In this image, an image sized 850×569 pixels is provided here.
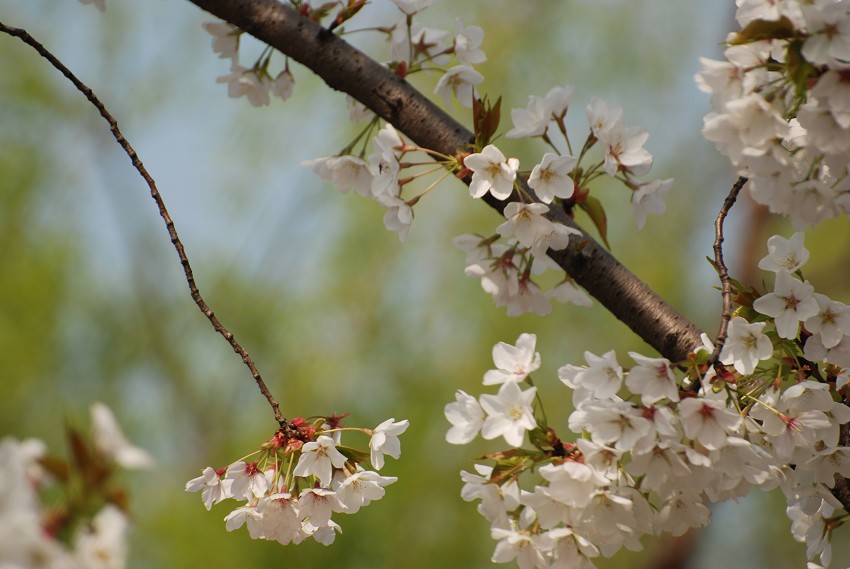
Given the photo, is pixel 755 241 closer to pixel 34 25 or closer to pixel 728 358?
pixel 728 358

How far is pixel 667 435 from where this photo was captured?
0.77 m

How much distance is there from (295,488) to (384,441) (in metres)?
0.12

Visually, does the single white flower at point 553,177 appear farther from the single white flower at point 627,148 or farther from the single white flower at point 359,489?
the single white flower at point 359,489

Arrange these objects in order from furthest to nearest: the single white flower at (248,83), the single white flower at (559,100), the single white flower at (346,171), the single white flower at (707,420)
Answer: the single white flower at (248,83) → the single white flower at (346,171) → the single white flower at (559,100) → the single white flower at (707,420)

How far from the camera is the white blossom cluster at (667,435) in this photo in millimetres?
797

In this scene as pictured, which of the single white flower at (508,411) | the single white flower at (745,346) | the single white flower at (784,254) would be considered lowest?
the single white flower at (745,346)

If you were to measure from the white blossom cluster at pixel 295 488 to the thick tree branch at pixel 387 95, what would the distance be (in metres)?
0.32

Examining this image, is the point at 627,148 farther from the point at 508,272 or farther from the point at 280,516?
the point at 280,516

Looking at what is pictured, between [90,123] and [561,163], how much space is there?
21.0 feet

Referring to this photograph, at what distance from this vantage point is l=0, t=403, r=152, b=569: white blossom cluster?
0.66 m

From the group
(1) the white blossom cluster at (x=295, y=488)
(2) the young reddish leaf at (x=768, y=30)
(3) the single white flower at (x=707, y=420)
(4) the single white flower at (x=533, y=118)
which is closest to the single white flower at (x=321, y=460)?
(1) the white blossom cluster at (x=295, y=488)

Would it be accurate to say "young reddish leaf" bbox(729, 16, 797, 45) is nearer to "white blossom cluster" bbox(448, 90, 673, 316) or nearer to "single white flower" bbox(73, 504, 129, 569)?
"white blossom cluster" bbox(448, 90, 673, 316)

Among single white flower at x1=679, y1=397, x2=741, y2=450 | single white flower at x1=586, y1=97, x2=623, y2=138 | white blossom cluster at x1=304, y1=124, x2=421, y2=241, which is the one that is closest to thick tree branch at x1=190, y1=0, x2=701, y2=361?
white blossom cluster at x1=304, y1=124, x2=421, y2=241

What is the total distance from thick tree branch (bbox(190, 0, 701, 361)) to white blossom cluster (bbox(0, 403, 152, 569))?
59 cm
